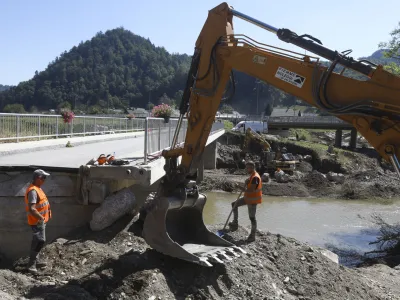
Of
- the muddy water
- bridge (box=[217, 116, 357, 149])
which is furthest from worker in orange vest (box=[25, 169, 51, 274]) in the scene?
bridge (box=[217, 116, 357, 149])

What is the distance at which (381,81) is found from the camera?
5984 millimetres

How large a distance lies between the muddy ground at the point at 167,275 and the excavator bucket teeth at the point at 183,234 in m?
0.33

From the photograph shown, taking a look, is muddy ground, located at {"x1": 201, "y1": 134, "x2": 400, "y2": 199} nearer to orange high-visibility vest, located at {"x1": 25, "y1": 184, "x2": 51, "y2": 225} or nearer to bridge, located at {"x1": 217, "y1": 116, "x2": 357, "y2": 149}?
bridge, located at {"x1": 217, "y1": 116, "x2": 357, "y2": 149}

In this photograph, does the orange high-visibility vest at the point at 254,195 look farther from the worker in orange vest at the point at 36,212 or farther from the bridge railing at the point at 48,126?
the bridge railing at the point at 48,126

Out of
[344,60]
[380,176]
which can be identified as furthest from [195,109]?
[380,176]

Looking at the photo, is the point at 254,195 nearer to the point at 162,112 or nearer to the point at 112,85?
the point at 162,112

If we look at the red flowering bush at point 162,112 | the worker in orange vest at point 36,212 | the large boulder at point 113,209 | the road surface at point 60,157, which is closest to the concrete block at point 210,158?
the red flowering bush at point 162,112

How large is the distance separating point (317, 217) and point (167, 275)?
616 inches

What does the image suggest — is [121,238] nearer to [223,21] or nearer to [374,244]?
[223,21]

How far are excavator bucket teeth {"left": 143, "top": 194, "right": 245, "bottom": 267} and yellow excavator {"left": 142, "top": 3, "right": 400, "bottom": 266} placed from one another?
0.01 m

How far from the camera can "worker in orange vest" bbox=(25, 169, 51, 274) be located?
6859 mm

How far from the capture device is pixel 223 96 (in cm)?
749

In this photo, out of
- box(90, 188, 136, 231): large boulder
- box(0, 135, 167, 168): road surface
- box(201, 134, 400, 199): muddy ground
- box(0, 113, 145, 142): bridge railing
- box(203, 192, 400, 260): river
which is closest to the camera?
box(90, 188, 136, 231): large boulder

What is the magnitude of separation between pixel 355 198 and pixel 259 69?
2242cm
